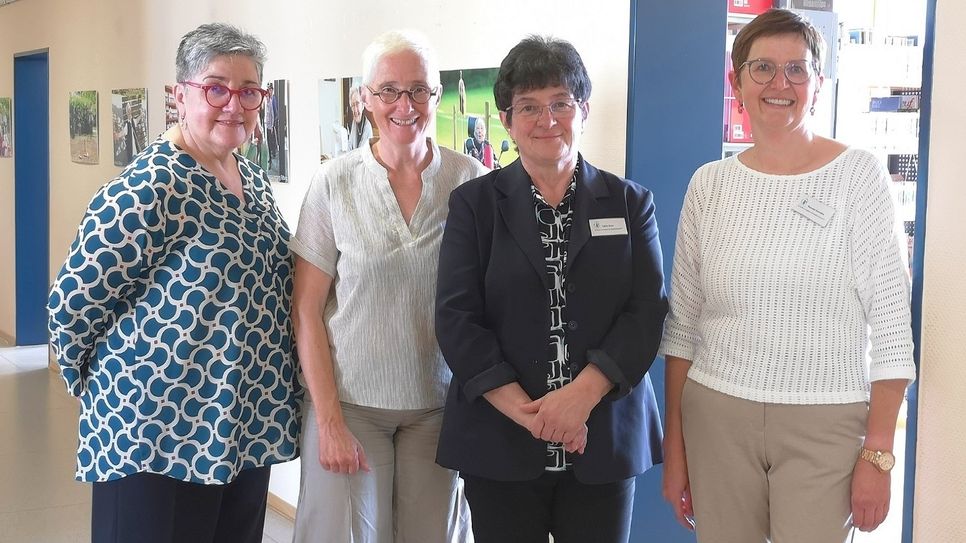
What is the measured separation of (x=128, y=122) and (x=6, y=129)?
3.47m

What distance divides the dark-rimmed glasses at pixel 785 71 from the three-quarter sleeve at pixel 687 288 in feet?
0.96

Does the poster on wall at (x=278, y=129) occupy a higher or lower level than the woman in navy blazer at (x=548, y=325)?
higher

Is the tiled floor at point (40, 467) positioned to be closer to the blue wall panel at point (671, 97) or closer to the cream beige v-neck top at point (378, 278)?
the cream beige v-neck top at point (378, 278)

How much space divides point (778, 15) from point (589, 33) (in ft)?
3.78

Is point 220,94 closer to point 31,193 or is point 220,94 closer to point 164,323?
point 164,323

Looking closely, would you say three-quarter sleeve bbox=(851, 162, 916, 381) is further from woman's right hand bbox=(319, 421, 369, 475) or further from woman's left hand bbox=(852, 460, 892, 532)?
woman's right hand bbox=(319, 421, 369, 475)

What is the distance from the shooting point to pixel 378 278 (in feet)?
8.09

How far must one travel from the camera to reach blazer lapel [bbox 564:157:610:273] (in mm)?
2240

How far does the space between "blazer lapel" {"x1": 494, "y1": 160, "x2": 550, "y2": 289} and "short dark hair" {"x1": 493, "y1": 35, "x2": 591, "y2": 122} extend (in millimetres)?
145

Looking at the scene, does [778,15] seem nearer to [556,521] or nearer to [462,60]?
[556,521]

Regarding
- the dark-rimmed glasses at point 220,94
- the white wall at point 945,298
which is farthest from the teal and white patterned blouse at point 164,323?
the white wall at point 945,298

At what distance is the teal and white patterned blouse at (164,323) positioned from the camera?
2371 mm

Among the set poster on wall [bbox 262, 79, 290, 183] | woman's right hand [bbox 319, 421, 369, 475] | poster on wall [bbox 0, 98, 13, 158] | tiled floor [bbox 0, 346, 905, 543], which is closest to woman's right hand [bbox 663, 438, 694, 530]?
woman's right hand [bbox 319, 421, 369, 475]

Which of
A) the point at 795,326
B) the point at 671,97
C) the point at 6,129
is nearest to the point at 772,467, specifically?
the point at 795,326
